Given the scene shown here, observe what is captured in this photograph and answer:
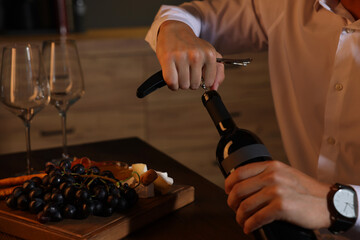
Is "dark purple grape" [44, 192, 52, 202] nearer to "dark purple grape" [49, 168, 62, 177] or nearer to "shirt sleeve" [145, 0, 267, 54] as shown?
"dark purple grape" [49, 168, 62, 177]

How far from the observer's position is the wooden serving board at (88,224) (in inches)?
30.6

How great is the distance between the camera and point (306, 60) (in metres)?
1.22

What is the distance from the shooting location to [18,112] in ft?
3.79

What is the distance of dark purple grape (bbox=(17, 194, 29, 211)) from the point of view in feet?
2.75

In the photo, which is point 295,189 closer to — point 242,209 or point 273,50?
point 242,209

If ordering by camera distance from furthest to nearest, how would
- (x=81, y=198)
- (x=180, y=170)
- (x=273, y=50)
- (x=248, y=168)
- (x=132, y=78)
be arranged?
1. (x=132, y=78)
2. (x=273, y=50)
3. (x=180, y=170)
4. (x=81, y=198)
5. (x=248, y=168)

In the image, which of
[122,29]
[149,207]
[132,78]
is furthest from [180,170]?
[122,29]

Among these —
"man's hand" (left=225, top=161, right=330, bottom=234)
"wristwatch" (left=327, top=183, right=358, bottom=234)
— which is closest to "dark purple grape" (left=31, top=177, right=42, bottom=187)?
"man's hand" (left=225, top=161, right=330, bottom=234)

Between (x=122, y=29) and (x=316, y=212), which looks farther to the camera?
(x=122, y=29)

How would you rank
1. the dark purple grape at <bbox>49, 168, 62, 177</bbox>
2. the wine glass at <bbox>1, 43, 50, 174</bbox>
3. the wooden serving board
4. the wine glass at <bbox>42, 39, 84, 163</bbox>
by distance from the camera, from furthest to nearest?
1. the wine glass at <bbox>42, 39, 84, 163</bbox>
2. the wine glass at <bbox>1, 43, 50, 174</bbox>
3. the dark purple grape at <bbox>49, 168, 62, 177</bbox>
4. the wooden serving board

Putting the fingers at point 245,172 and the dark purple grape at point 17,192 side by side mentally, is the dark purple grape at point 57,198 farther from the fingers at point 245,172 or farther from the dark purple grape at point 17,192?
the fingers at point 245,172

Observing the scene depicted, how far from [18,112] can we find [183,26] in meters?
0.41

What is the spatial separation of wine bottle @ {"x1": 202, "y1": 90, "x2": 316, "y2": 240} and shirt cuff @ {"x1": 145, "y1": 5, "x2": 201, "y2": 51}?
1.25 ft

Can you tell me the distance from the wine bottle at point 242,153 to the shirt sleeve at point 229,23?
0.54 metres
